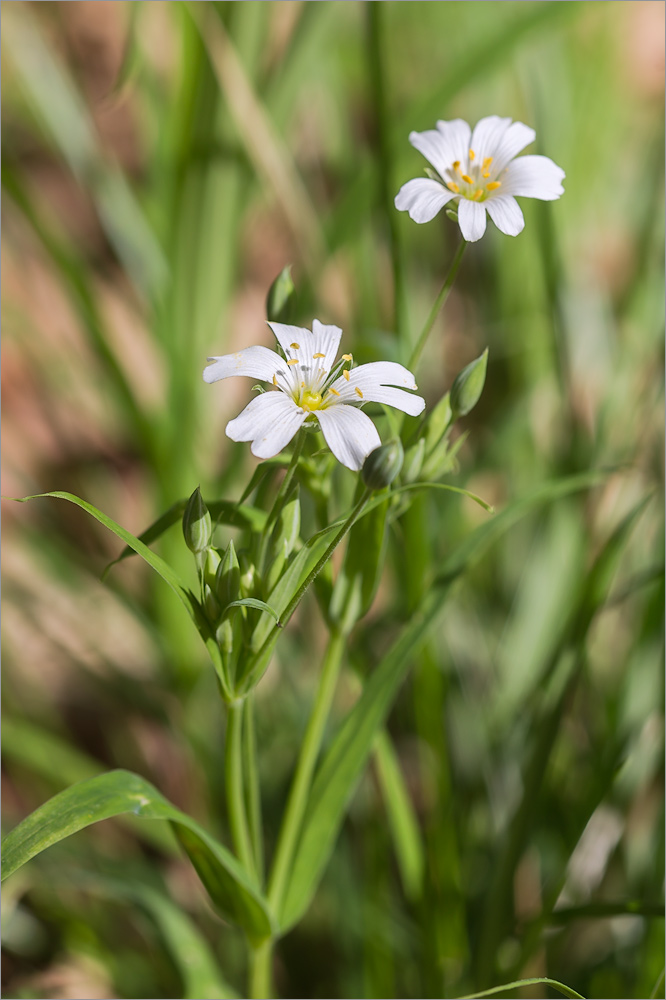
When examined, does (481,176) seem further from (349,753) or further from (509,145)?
(349,753)

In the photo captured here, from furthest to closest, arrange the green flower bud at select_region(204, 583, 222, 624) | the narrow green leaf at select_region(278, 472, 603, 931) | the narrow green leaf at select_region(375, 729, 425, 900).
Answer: the narrow green leaf at select_region(375, 729, 425, 900) → the narrow green leaf at select_region(278, 472, 603, 931) → the green flower bud at select_region(204, 583, 222, 624)

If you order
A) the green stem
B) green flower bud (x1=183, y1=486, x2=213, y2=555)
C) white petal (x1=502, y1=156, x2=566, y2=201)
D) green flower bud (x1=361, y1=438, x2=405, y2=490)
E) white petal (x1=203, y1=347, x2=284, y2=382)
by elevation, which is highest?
white petal (x1=502, y1=156, x2=566, y2=201)

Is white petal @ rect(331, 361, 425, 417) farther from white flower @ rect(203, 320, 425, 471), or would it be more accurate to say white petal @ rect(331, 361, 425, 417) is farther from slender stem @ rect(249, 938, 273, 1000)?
slender stem @ rect(249, 938, 273, 1000)

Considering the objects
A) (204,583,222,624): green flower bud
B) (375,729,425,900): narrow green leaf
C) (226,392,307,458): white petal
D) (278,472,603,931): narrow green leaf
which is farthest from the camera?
(375,729,425,900): narrow green leaf

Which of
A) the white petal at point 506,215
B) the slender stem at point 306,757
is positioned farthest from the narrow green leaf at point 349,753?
the white petal at point 506,215

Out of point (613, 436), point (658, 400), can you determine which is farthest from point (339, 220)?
point (613, 436)

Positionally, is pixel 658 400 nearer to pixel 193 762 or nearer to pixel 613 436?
pixel 613 436

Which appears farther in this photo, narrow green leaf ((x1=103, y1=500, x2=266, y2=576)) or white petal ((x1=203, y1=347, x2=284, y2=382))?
narrow green leaf ((x1=103, y1=500, x2=266, y2=576))

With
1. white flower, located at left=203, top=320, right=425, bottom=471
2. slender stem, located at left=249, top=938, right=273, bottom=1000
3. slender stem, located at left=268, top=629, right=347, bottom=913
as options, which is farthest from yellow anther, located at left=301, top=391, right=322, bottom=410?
slender stem, located at left=249, top=938, right=273, bottom=1000
